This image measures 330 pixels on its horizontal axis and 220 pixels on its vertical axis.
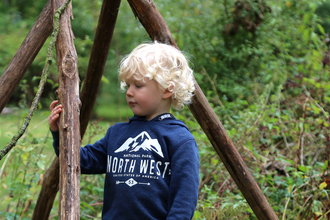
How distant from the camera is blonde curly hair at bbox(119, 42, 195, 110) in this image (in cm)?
134

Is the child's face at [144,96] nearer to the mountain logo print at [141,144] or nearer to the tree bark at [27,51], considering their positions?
A: the mountain logo print at [141,144]

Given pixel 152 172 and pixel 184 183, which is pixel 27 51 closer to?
pixel 152 172

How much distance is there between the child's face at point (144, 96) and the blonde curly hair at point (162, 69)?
2 centimetres

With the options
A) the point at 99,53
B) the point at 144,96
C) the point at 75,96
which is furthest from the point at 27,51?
the point at 144,96

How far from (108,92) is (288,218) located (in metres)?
4.65

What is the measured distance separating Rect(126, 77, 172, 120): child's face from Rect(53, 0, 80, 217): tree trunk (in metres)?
0.22

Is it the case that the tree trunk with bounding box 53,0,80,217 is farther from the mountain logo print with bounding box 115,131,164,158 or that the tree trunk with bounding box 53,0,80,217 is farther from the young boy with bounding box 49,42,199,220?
the mountain logo print with bounding box 115,131,164,158

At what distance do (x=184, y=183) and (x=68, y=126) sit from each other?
0.47 metres

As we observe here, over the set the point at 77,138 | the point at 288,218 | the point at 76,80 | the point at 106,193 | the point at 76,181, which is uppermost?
the point at 76,80

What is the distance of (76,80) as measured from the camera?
1.28 meters

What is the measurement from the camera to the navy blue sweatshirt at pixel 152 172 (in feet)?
4.10

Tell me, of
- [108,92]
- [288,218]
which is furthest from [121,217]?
[108,92]

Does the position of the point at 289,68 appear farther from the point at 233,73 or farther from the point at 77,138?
the point at 77,138

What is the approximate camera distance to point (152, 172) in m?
1.30
